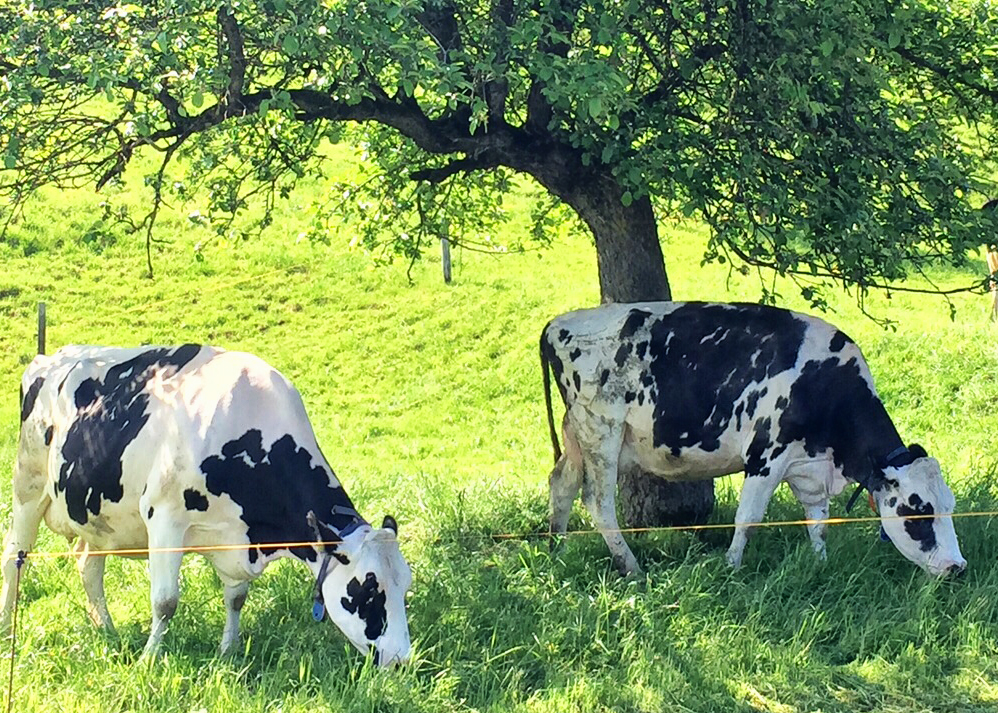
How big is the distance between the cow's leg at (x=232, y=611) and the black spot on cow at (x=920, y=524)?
4.22 m

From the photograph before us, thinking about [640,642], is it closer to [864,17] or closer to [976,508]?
[976,508]

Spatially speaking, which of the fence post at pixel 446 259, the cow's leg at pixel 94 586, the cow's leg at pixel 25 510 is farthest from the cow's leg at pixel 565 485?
the fence post at pixel 446 259

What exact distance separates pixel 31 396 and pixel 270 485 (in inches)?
84.6

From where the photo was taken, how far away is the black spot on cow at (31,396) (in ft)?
25.1

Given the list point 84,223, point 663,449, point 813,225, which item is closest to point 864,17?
point 813,225

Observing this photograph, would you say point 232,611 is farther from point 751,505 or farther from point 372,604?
point 751,505

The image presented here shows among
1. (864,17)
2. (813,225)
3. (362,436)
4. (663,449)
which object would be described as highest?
(864,17)

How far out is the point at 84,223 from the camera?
77.5 feet

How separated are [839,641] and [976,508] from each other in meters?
2.55

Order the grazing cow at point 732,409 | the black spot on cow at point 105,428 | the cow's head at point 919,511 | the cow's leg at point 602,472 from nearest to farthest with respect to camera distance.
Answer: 1. the black spot on cow at point 105,428
2. the cow's head at point 919,511
3. the grazing cow at point 732,409
4. the cow's leg at point 602,472

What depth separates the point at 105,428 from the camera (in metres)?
7.03

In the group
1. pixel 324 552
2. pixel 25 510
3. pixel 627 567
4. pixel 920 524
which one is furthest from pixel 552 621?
pixel 25 510

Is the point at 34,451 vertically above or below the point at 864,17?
below

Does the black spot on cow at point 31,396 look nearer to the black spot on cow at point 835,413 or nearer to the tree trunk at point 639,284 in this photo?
the tree trunk at point 639,284
